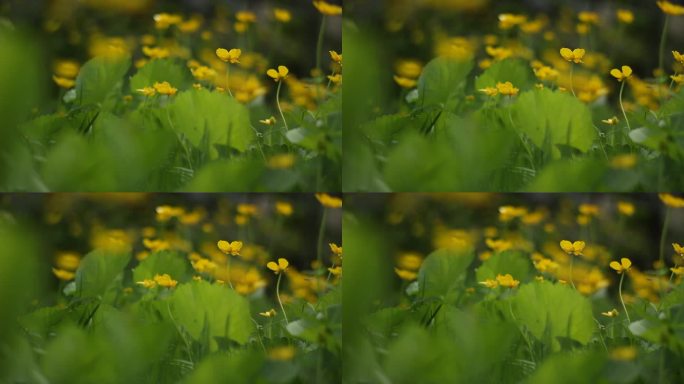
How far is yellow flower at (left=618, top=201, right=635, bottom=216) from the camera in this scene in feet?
6.26

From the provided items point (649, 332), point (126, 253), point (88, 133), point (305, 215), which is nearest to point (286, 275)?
point (305, 215)

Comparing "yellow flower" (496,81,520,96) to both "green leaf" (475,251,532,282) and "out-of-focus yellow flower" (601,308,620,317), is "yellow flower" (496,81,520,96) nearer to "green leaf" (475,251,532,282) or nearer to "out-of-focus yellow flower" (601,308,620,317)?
"green leaf" (475,251,532,282)

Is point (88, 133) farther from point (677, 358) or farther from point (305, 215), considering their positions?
point (677, 358)

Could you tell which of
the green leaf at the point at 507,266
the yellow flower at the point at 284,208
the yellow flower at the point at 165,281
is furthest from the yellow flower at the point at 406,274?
the yellow flower at the point at 165,281

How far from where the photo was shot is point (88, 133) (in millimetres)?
1866

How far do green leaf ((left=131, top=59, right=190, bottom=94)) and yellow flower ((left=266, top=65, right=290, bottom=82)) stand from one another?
0.56ft

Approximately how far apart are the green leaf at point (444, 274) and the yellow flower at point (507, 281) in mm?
70

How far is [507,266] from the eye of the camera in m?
1.90

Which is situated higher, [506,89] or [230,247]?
[506,89]

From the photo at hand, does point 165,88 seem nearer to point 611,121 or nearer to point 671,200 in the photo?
point 611,121

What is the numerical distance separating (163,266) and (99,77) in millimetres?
405

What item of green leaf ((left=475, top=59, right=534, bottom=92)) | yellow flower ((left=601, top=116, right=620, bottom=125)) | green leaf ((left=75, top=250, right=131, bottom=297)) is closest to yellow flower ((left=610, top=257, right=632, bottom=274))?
yellow flower ((left=601, top=116, right=620, bottom=125))

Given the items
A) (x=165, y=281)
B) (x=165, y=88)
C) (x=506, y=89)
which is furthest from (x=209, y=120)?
(x=506, y=89)

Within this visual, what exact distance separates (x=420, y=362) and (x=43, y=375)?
2.50 ft
